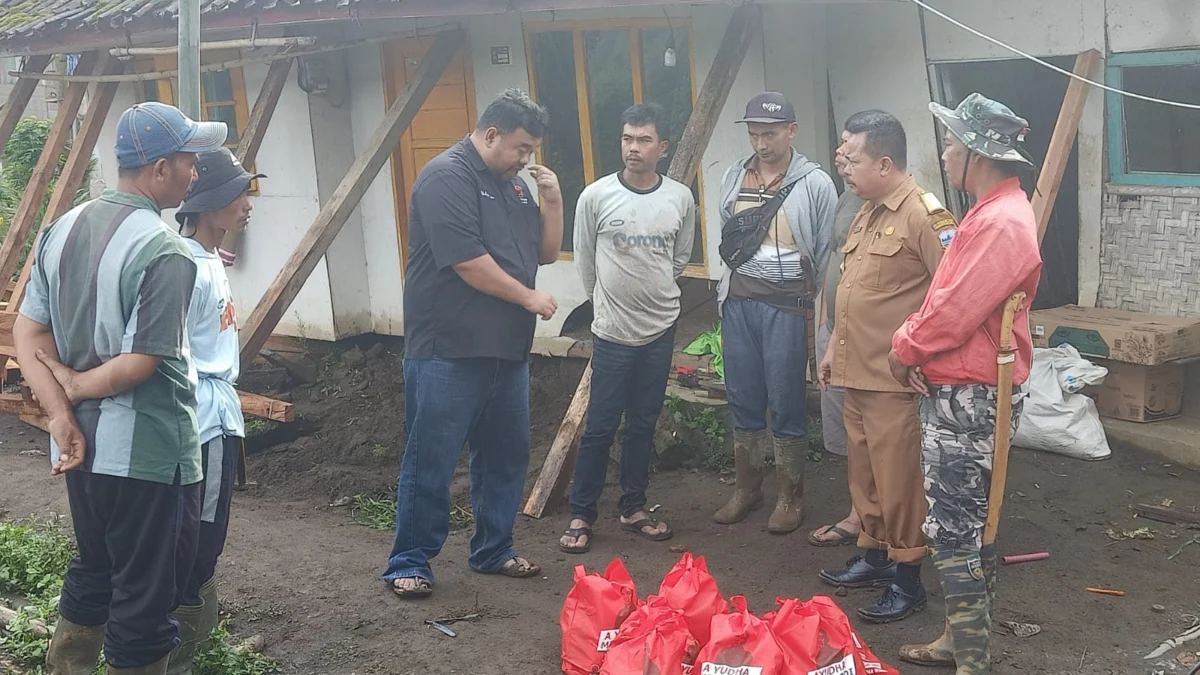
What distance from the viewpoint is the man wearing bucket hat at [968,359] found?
12.0 ft

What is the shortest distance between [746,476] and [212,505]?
9.55 ft

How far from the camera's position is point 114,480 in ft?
10.7

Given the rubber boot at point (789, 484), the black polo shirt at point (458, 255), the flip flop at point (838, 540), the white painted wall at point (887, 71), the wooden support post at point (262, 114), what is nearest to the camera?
the black polo shirt at point (458, 255)

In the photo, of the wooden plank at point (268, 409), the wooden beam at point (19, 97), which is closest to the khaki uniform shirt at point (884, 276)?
the wooden plank at point (268, 409)

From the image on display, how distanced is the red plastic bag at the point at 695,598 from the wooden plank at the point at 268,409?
4540 mm

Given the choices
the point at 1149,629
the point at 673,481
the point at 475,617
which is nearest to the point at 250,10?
the point at 673,481

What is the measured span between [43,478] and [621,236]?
446cm

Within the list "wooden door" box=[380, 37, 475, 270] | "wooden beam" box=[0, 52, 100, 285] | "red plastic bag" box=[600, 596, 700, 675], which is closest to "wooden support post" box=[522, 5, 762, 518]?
"red plastic bag" box=[600, 596, 700, 675]

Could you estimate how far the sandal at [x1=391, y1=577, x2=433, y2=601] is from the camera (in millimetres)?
4789

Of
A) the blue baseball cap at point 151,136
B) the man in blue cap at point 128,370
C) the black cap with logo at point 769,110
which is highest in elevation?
the black cap with logo at point 769,110

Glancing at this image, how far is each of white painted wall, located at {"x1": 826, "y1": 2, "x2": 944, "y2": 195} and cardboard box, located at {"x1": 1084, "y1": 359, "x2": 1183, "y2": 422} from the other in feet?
5.00

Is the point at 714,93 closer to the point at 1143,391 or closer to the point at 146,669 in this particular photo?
the point at 1143,391

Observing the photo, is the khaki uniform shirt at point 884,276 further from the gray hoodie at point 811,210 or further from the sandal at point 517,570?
the sandal at point 517,570

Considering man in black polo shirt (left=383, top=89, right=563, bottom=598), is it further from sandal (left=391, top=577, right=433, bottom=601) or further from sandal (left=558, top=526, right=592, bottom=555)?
sandal (left=558, top=526, right=592, bottom=555)
